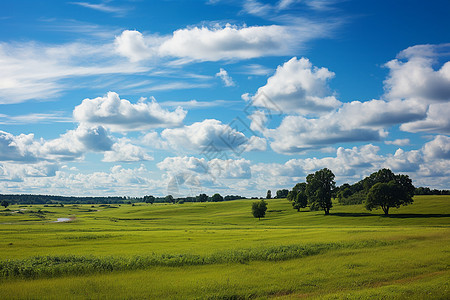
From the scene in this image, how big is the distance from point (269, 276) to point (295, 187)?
123289 mm

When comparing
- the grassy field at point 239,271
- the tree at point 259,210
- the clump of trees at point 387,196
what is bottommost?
the tree at point 259,210

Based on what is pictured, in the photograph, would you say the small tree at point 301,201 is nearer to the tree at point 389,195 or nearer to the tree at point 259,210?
the tree at point 259,210

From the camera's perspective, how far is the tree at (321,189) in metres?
104

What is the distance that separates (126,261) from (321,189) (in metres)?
83.2

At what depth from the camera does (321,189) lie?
105m

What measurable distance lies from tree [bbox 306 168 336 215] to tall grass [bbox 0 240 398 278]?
69429mm

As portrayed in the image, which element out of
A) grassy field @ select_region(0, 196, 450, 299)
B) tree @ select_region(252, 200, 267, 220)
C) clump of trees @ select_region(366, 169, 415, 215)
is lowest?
tree @ select_region(252, 200, 267, 220)

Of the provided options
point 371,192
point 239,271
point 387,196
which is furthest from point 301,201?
point 239,271

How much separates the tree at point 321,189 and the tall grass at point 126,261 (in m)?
69.4

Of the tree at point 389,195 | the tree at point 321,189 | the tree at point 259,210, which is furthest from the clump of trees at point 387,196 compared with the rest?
the tree at point 259,210

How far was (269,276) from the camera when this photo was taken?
26.7m

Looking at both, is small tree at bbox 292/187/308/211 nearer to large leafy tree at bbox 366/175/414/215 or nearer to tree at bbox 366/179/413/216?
large leafy tree at bbox 366/175/414/215

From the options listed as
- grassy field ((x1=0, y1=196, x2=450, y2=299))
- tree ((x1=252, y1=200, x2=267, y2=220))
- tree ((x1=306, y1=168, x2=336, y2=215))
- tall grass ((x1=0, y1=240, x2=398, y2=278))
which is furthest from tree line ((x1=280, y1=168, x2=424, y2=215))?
tall grass ((x1=0, y1=240, x2=398, y2=278))

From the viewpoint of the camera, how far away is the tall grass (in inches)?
1120
